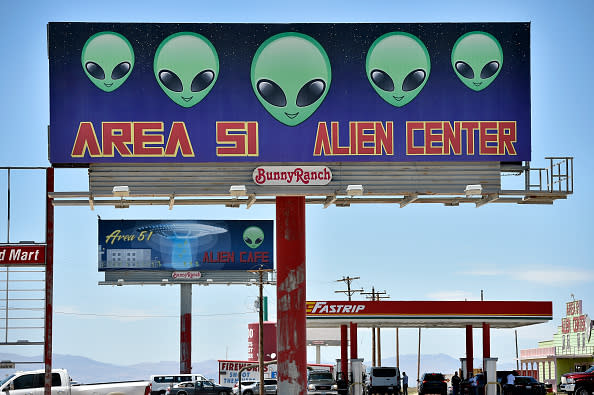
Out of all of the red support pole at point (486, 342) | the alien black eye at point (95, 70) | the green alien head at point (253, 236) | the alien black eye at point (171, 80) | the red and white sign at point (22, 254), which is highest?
the alien black eye at point (95, 70)

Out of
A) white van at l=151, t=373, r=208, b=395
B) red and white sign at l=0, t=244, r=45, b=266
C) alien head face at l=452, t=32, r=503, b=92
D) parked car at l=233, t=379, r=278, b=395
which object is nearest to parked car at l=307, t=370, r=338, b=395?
parked car at l=233, t=379, r=278, b=395

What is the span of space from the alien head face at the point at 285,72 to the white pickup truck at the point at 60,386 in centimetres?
1073

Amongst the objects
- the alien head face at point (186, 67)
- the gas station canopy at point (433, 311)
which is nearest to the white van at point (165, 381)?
the gas station canopy at point (433, 311)

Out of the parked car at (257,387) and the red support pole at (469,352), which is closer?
→ the red support pole at (469,352)

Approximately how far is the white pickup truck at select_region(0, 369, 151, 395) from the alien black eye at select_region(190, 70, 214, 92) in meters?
10.6

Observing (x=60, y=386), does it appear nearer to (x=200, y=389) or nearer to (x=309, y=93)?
(x=309, y=93)

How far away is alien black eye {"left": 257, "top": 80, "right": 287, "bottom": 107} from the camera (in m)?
35.9

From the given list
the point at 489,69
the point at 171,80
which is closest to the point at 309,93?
the point at 171,80

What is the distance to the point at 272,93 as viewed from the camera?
35906mm

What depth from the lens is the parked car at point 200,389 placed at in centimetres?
6638

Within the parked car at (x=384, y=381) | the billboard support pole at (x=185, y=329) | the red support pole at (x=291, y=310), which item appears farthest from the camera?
the billboard support pole at (x=185, y=329)

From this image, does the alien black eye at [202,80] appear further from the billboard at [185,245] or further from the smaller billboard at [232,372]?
the billboard at [185,245]

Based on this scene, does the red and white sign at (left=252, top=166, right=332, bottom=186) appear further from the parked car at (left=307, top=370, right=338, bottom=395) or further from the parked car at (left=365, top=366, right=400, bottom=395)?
the parked car at (left=365, top=366, right=400, bottom=395)

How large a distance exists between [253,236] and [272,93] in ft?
176
